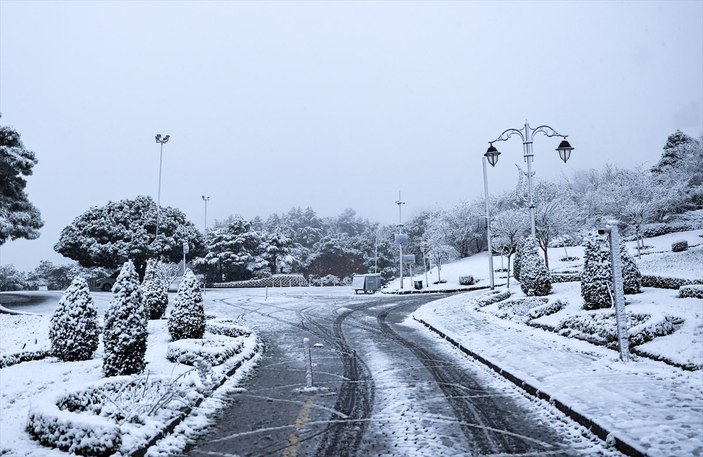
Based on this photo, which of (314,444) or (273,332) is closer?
(314,444)

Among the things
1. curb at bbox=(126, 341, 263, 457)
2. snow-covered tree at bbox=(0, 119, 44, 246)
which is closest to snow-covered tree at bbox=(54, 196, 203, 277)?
snow-covered tree at bbox=(0, 119, 44, 246)

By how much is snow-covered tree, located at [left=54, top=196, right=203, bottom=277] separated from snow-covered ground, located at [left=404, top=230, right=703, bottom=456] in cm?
3241

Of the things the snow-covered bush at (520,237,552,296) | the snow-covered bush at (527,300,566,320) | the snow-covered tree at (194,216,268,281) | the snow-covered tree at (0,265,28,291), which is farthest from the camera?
the snow-covered tree at (0,265,28,291)

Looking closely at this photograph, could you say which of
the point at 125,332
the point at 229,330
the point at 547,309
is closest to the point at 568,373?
the point at 547,309

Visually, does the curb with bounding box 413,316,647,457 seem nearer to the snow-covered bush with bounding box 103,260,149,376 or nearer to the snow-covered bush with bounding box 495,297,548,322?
the snow-covered bush with bounding box 495,297,548,322

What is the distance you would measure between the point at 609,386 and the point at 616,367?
1.70 meters

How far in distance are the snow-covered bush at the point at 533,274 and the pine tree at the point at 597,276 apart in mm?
4964

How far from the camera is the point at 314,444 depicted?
5918 millimetres

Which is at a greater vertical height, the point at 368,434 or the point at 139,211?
the point at 139,211

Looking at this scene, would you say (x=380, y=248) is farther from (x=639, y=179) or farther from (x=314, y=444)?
(x=314, y=444)

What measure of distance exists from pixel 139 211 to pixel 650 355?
153 ft

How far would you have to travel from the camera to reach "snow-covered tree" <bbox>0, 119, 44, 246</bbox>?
2444cm

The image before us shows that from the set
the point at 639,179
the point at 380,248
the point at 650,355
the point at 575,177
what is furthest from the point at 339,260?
the point at 650,355

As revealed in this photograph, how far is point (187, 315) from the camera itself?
14031 millimetres
